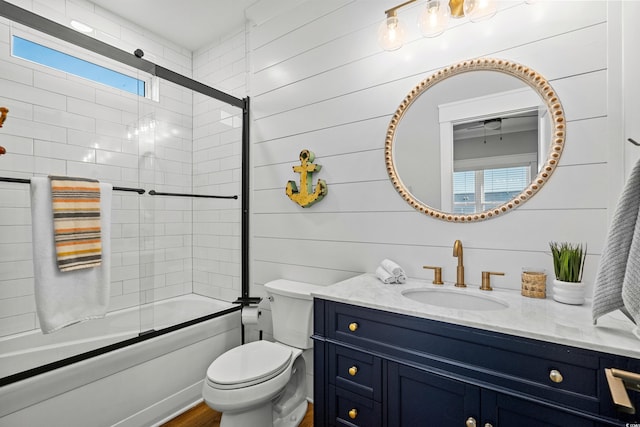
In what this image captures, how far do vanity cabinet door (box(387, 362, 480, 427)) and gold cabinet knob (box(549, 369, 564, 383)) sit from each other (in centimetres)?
21

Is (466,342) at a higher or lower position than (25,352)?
higher

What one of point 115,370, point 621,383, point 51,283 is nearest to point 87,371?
point 115,370

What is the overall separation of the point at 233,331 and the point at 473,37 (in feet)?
7.99

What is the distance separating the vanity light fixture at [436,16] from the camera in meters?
1.32

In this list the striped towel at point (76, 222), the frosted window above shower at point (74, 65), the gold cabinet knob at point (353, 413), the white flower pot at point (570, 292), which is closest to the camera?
the white flower pot at point (570, 292)

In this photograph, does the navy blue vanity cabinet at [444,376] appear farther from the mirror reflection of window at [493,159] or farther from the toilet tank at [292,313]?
the mirror reflection of window at [493,159]

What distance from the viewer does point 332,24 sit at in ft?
6.35

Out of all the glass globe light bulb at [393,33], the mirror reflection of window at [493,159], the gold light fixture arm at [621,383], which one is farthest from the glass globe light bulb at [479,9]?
the gold light fixture arm at [621,383]

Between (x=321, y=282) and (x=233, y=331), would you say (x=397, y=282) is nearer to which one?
(x=321, y=282)

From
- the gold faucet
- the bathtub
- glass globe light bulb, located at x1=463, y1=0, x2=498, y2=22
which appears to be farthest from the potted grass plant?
the bathtub

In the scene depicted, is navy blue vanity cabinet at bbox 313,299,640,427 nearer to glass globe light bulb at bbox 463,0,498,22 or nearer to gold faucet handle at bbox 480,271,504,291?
gold faucet handle at bbox 480,271,504,291

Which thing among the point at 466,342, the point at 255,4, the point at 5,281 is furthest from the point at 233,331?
the point at 255,4

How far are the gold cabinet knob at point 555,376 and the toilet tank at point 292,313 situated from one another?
116 cm

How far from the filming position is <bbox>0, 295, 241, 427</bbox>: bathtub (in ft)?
4.54
